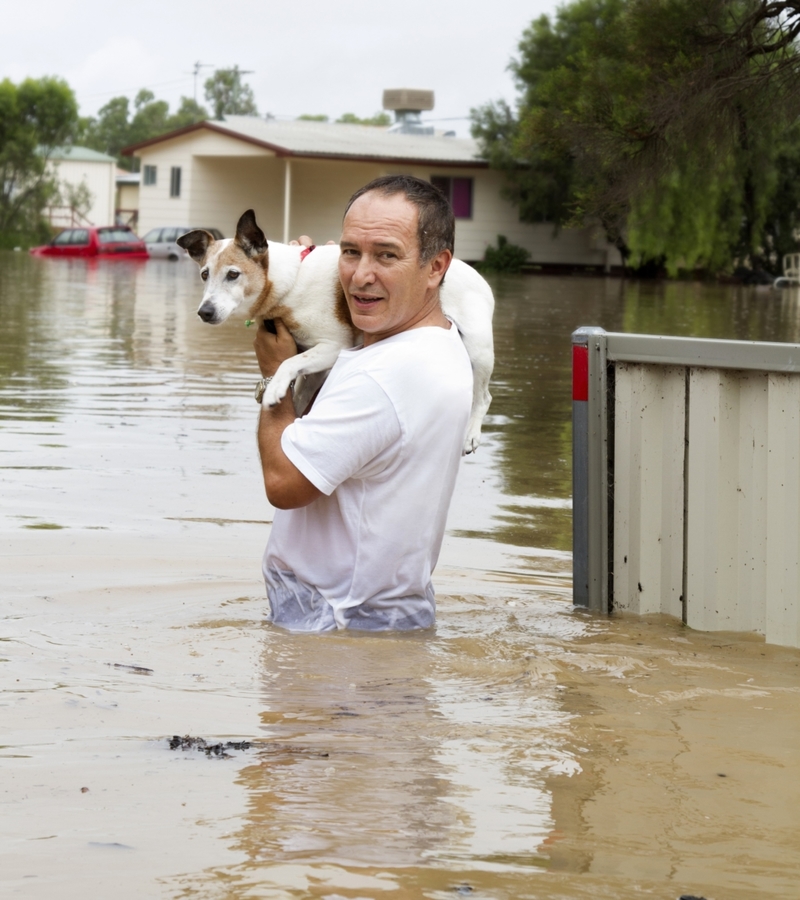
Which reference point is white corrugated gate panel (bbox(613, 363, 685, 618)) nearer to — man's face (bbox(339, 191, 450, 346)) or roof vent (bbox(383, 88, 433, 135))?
man's face (bbox(339, 191, 450, 346))

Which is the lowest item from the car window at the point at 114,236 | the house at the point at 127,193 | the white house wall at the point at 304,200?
the car window at the point at 114,236

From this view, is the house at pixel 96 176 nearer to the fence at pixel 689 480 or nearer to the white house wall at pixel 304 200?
the white house wall at pixel 304 200

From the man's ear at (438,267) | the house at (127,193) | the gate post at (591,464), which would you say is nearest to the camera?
the man's ear at (438,267)

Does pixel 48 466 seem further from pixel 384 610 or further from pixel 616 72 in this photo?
pixel 616 72

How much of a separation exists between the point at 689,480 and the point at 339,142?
44156 millimetres

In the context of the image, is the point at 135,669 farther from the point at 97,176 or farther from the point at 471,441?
the point at 97,176

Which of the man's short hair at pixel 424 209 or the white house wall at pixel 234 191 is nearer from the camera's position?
the man's short hair at pixel 424 209

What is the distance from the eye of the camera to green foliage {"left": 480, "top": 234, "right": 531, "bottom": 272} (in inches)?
1854

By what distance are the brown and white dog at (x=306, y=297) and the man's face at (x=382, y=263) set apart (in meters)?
0.69

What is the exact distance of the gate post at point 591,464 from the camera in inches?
203

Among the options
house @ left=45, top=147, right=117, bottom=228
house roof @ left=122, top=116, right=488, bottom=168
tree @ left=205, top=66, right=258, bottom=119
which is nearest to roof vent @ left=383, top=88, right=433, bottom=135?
house roof @ left=122, top=116, right=488, bottom=168

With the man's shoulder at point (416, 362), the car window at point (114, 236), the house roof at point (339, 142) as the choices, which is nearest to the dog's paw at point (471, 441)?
the man's shoulder at point (416, 362)

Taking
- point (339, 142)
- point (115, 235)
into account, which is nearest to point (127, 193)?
point (339, 142)

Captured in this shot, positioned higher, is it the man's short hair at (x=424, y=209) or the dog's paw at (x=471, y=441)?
the man's short hair at (x=424, y=209)
